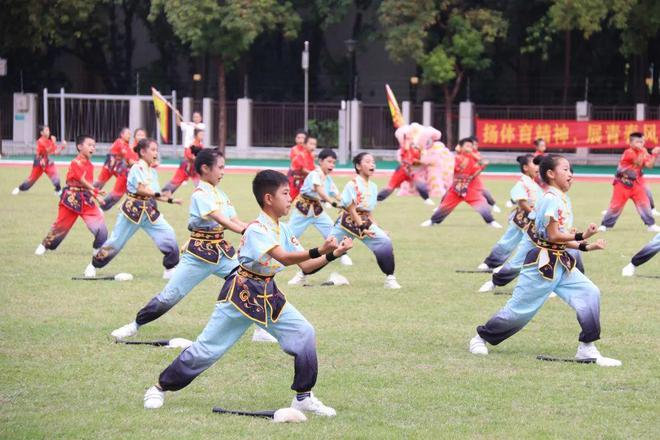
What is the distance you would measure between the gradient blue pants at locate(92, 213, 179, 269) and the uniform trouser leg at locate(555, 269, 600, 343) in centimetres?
516

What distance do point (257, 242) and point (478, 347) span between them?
9.40 feet

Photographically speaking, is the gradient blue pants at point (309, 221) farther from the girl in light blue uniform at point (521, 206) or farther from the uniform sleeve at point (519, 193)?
the uniform sleeve at point (519, 193)

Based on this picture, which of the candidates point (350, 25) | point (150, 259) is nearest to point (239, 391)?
point (150, 259)

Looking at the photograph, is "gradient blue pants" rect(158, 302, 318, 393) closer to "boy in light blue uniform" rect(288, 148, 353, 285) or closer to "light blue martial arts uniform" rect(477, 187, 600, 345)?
"light blue martial arts uniform" rect(477, 187, 600, 345)

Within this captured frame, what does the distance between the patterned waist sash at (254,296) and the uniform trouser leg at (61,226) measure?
7.82m

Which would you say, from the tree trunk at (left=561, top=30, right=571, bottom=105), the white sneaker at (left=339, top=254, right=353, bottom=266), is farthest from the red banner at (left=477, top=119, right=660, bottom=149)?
the white sneaker at (left=339, top=254, right=353, bottom=266)

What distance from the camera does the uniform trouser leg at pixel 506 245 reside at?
46.0 ft

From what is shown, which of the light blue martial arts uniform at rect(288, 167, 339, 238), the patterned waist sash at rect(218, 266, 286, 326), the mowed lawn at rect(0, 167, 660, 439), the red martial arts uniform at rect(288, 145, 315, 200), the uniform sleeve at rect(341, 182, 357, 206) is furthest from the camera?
the red martial arts uniform at rect(288, 145, 315, 200)

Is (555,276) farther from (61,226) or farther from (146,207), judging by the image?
(61,226)

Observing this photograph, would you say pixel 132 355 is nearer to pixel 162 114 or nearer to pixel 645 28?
pixel 162 114

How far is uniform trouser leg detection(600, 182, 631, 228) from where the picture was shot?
19469mm

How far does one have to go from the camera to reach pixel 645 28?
36.8 metres

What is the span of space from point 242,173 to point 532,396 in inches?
1073

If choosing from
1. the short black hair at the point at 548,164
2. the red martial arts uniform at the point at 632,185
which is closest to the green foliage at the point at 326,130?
the red martial arts uniform at the point at 632,185
